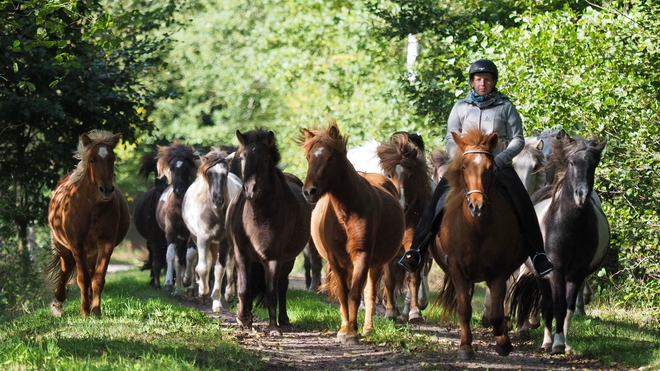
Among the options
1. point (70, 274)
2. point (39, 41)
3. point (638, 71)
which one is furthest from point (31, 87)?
point (638, 71)

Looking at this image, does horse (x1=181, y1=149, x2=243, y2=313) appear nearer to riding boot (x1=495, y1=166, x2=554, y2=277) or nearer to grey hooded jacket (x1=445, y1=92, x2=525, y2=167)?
grey hooded jacket (x1=445, y1=92, x2=525, y2=167)

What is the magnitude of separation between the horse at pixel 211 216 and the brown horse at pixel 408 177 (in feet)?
9.69

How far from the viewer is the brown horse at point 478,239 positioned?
945 cm

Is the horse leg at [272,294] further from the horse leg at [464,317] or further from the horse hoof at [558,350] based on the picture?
the horse hoof at [558,350]

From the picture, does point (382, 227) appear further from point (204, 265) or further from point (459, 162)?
point (204, 265)

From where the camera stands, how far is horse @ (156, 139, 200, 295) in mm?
19000

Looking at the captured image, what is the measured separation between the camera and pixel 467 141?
31.2 ft

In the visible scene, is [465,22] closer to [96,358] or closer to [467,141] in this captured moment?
[467,141]

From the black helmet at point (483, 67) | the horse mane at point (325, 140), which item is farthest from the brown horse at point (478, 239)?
the horse mane at point (325, 140)

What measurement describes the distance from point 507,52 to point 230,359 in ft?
31.1

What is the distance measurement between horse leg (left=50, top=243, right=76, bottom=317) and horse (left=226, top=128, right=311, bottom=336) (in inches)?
108

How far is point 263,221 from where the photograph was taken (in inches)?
473

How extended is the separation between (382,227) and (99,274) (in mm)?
3758

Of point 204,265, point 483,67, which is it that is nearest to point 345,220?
point 483,67
